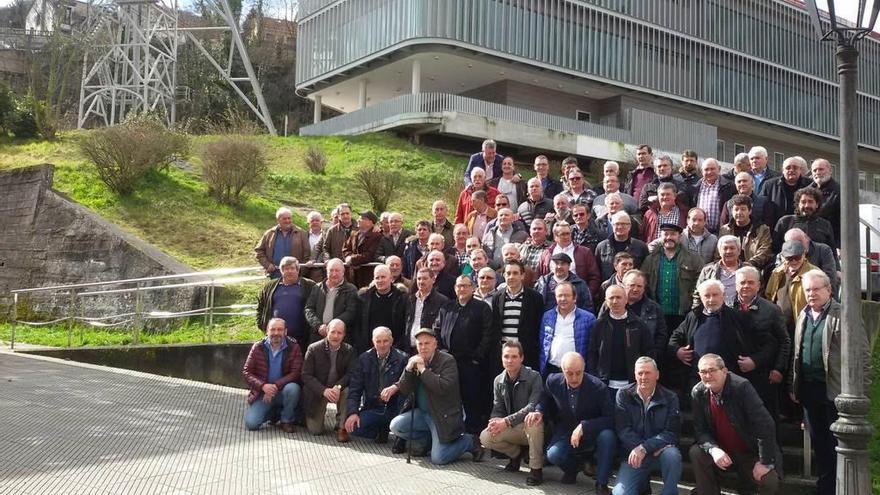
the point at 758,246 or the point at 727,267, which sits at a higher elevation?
the point at 758,246

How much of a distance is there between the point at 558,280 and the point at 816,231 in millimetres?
2427

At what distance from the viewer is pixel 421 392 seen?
7516mm

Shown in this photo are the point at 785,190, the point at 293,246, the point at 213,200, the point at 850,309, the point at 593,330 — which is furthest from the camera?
the point at 213,200

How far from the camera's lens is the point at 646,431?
613 cm

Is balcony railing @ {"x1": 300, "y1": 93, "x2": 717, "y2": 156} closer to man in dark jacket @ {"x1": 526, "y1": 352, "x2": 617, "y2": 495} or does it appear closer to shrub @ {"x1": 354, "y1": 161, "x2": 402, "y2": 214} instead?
shrub @ {"x1": 354, "y1": 161, "x2": 402, "y2": 214}

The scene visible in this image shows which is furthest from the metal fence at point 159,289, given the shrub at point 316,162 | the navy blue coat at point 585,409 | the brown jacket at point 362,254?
the shrub at point 316,162

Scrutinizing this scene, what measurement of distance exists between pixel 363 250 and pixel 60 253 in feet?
34.9

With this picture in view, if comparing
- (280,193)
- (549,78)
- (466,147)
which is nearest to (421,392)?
(280,193)

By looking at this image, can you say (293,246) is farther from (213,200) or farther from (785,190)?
(213,200)

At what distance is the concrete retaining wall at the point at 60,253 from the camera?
49.4ft

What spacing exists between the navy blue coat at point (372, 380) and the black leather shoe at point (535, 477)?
1737mm

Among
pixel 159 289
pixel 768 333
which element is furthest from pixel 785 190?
pixel 159 289

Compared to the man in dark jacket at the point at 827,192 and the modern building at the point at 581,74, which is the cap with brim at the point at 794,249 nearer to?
the man in dark jacket at the point at 827,192

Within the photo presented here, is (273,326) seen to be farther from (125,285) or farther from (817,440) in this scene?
(125,285)
